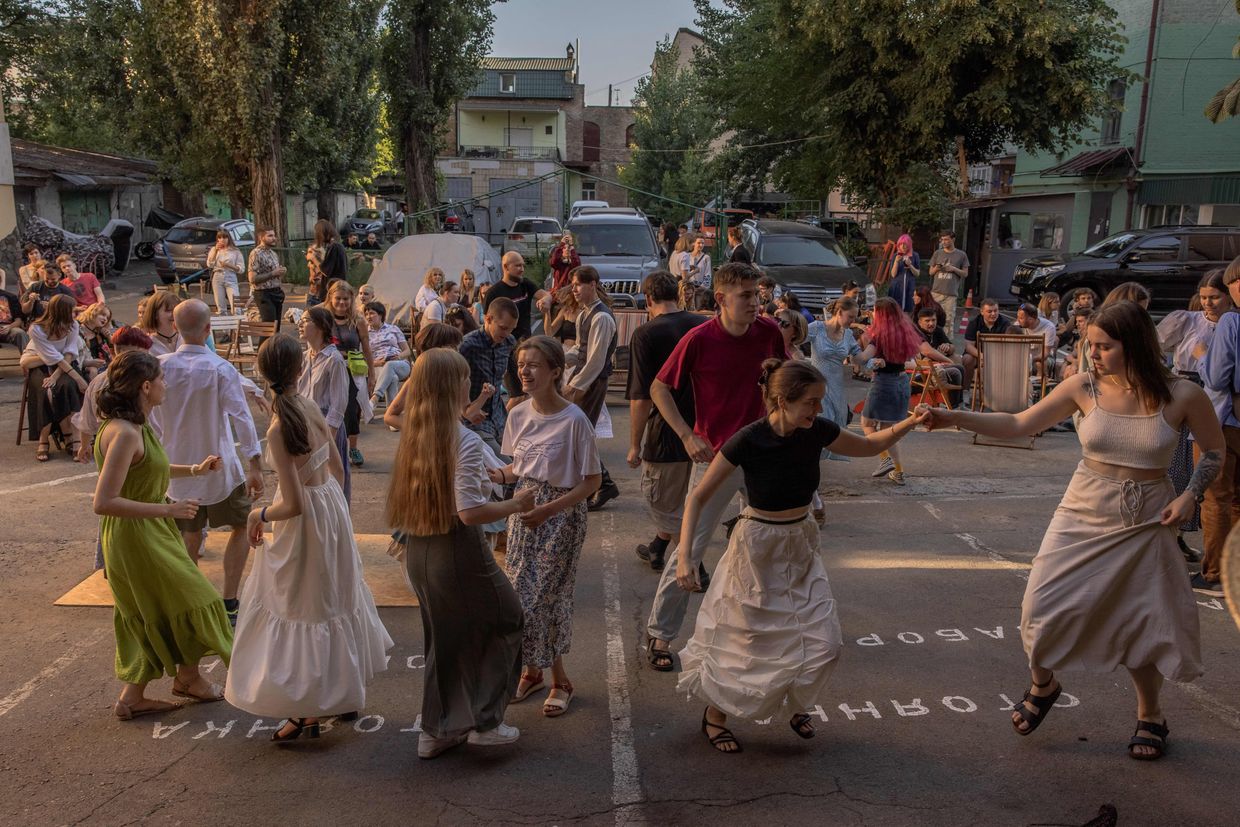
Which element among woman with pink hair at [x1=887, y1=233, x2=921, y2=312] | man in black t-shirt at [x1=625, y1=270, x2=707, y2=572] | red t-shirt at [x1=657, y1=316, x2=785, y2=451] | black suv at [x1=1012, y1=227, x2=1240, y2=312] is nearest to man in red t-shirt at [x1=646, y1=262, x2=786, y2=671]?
red t-shirt at [x1=657, y1=316, x2=785, y2=451]

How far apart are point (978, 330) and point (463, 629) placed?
A: 10191mm

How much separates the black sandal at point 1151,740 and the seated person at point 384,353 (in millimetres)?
8428

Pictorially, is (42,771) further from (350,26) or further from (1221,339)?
(350,26)

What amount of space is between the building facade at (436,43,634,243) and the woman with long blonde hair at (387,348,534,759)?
46312 mm

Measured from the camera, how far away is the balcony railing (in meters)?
59.9

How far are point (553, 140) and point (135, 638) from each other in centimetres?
6197

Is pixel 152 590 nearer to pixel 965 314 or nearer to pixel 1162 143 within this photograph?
pixel 965 314

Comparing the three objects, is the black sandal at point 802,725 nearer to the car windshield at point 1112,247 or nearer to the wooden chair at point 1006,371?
the wooden chair at point 1006,371

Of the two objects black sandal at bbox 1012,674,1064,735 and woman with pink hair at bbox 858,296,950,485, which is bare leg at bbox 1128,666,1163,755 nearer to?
black sandal at bbox 1012,674,1064,735

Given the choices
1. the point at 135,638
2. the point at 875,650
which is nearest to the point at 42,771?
the point at 135,638

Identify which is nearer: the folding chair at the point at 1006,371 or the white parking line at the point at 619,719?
the white parking line at the point at 619,719

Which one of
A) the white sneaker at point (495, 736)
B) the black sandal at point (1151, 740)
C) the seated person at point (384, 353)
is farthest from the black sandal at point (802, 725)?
the seated person at point (384, 353)

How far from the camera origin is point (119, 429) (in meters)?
4.51

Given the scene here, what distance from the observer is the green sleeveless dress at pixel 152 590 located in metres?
4.60
